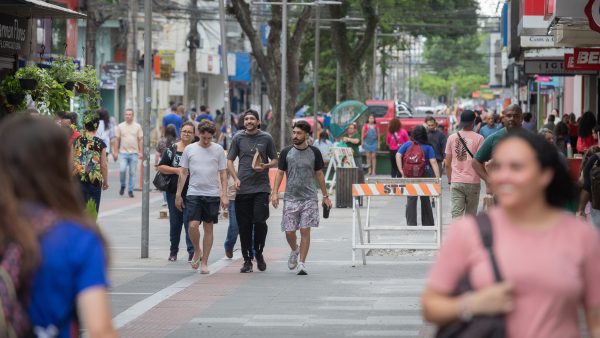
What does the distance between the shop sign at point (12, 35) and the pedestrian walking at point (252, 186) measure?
248 centimetres

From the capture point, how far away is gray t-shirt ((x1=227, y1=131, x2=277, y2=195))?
1427cm

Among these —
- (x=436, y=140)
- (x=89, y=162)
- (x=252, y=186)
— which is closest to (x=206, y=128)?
(x=252, y=186)

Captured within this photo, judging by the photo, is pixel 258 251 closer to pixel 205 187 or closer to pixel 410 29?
pixel 205 187

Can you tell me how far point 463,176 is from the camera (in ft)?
48.2

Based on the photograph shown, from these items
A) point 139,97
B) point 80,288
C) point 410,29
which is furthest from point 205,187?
point 410,29

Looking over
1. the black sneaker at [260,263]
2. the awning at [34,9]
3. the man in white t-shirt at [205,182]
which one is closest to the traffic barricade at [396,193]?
the black sneaker at [260,263]

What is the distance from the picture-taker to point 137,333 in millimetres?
10141

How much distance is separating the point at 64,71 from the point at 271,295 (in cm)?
294

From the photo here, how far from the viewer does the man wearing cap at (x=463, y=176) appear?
14.7m

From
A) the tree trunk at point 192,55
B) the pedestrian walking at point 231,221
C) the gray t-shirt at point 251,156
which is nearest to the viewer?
the gray t-shirt at point 251,156

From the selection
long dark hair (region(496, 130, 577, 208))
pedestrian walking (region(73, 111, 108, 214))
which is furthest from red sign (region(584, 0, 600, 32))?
long dark hair (region(496, 130, 577, 208))

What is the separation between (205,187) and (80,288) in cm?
983

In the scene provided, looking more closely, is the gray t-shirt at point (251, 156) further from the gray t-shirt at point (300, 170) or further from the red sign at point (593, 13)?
the red sign at point (593, 13)

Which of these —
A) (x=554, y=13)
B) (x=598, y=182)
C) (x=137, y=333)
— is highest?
(x=554, y=13)
